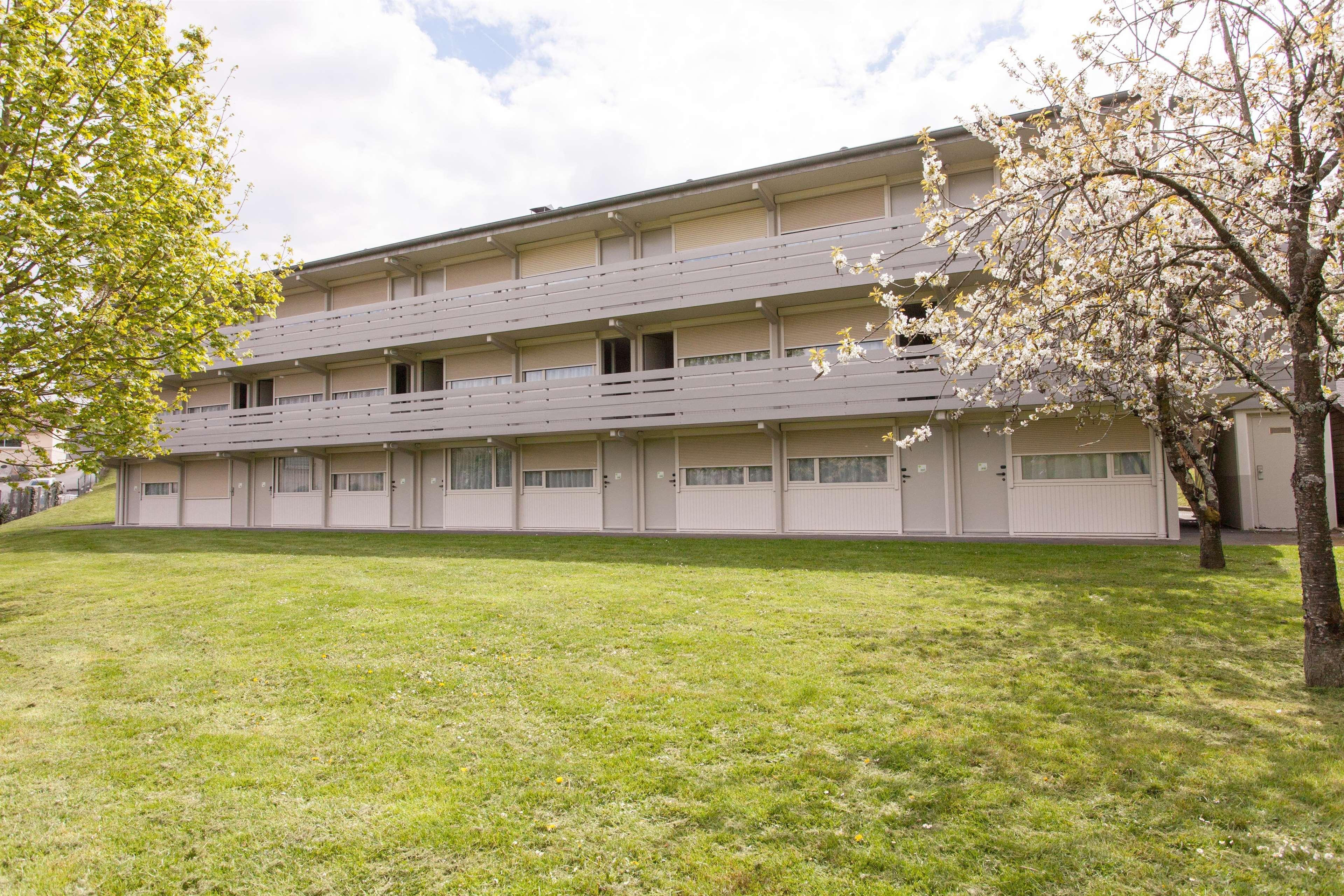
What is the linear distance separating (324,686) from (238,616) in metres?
3.92

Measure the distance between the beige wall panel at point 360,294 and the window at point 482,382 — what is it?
175 inches

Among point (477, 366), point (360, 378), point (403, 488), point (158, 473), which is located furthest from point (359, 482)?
point (158, 473)

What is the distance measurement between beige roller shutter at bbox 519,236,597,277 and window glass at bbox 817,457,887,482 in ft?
30.6

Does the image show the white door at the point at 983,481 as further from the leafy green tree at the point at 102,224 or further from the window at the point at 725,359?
the leafy green tree at the point at 102,224

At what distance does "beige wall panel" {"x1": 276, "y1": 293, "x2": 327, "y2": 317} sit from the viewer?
28000 millimetres

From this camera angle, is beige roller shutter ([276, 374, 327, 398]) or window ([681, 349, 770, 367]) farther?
beige roller shutter ([276, 374, 327, 398])

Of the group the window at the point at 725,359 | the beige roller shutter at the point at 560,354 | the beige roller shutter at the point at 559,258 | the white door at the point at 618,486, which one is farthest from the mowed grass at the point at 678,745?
the beige roller shutter at the point at 559,258

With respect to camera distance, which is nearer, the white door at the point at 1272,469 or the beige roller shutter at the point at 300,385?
the white door at the point at 1272,469

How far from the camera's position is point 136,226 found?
9.46 m

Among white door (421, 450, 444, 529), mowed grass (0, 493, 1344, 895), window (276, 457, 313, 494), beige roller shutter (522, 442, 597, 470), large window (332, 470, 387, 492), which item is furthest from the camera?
window (276, 457, 313, 494)

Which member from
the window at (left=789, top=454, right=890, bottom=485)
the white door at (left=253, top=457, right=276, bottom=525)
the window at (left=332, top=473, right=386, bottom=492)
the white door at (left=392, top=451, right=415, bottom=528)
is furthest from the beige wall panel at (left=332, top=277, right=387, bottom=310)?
the window at (left=789, top=454, right=890, bottom=485)

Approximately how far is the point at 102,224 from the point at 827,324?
15.1 meters

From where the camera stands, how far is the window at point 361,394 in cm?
2622

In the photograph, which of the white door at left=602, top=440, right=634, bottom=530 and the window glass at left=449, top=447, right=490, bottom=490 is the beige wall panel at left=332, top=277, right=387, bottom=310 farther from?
the white door at left=602, top=440, right=634, bottom=530
